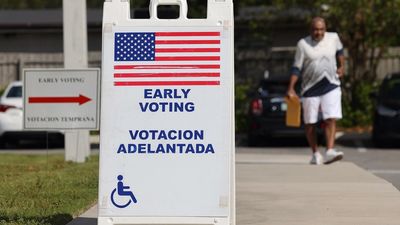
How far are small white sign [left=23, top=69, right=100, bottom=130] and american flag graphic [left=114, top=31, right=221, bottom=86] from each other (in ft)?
19.6

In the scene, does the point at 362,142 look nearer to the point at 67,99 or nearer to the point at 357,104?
the point at 357,104

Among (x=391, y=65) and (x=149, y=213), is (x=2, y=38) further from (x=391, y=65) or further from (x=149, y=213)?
(x=149, y=213)

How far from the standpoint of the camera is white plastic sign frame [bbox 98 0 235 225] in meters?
7.53

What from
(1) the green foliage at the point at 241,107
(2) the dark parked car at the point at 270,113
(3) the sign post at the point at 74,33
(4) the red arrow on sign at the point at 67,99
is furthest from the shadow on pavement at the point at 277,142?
(4) the red arrow on sign at the point at 67,99

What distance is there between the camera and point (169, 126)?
7562 mm

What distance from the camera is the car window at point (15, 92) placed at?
827 inches

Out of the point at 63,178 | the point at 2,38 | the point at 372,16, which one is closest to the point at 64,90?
the point at 63,178

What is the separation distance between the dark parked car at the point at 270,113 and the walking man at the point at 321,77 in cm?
561

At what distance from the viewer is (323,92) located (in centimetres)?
1364

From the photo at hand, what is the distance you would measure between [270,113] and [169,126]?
1231 cm

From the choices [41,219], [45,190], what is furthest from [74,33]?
[41,219]

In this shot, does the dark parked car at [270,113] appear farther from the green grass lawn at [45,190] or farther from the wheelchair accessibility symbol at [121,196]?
the wheelchair accessibility symbol at [121,196]

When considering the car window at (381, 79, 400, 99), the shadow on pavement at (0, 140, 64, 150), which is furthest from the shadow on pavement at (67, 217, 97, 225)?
the shadow on pavement at (0, 140, 64, 150)

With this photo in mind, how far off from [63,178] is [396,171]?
457cm
